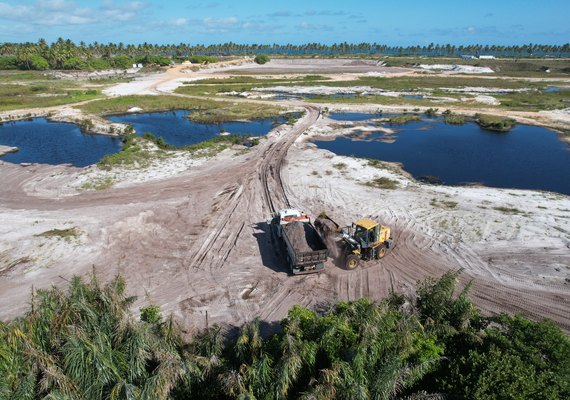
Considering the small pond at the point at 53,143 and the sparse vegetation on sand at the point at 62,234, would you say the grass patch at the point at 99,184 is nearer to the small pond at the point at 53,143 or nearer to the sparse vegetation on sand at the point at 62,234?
the small pond at the point at 53,143

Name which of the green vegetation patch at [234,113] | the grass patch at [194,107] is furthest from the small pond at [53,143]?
the green vegetation patch at [234,113]

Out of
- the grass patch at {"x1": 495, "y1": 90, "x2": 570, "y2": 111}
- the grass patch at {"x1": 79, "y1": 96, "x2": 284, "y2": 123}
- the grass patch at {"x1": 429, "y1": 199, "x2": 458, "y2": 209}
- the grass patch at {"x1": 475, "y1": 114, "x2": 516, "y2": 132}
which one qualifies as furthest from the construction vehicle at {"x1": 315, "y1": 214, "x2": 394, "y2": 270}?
the grass patch at {"x1": 495, "y1": 90, "x2": 570, "y2": 111}

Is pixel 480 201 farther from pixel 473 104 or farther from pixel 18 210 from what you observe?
pixel 473 104

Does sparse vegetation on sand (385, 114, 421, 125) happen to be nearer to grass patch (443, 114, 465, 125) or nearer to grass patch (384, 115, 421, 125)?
grass patch (384, 115, 421, 125)

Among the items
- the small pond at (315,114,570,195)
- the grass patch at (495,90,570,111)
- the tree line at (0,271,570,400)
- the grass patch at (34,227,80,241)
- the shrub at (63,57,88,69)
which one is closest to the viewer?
the tree line at (0,271,570,400)

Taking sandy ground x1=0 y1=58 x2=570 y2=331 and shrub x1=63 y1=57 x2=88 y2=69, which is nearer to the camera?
sandy ground x1=0 y1=58 x2=570 y2=331

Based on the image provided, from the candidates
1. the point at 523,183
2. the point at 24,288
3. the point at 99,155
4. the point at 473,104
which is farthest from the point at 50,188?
the point at 473,104

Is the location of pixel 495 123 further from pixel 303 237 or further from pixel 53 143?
pixel 53 143
